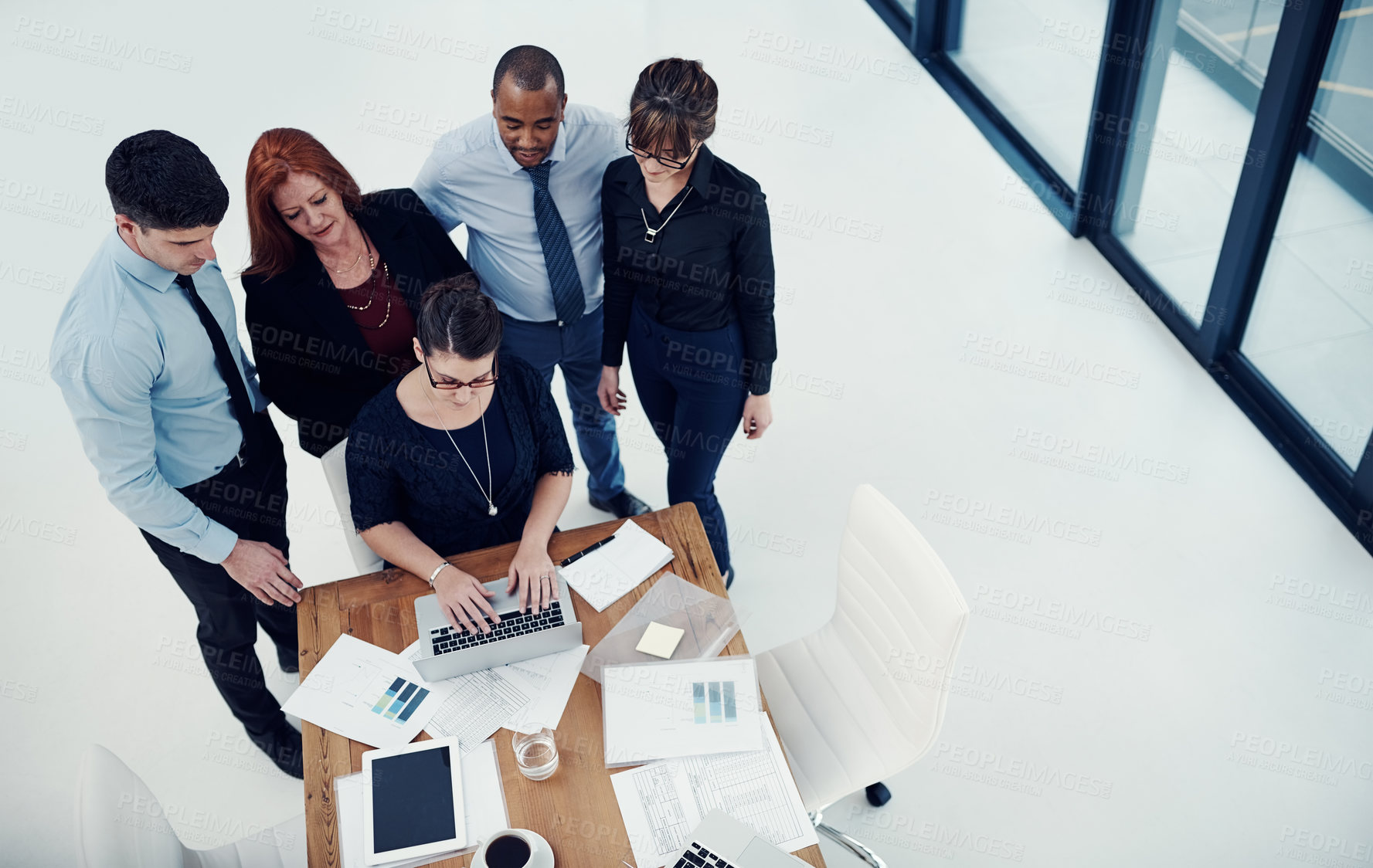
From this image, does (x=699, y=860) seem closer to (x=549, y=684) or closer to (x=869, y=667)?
(x=549, y=684)

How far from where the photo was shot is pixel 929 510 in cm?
393

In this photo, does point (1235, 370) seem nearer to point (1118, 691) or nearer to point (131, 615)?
point (1118, 691)

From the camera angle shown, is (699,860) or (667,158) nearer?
(699,860)

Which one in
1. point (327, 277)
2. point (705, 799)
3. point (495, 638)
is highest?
point (327, 277)

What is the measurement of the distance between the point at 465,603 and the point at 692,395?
1001 mm

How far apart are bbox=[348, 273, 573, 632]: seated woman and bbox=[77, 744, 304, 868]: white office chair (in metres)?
0.70

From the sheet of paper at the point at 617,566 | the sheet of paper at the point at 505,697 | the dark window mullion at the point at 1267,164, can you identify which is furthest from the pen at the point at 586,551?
the dark window mullion at the point at 1267,164

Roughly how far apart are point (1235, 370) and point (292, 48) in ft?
18.3

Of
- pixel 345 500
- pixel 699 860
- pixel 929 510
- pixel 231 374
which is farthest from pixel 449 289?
pixel 929 510

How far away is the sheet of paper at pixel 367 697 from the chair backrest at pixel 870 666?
881 mm

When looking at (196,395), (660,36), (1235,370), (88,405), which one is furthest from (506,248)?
(660,36)

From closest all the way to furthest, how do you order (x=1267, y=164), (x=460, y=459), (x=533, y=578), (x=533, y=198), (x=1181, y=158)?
1. (x=533, y=578)
2. (x=460, y=459)
3. (x=533, y=198)
4. (x=1267, y=164)
5. (x=1181, y=158)

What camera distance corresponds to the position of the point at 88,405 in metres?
2.30

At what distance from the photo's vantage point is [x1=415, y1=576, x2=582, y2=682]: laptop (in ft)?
7.70
